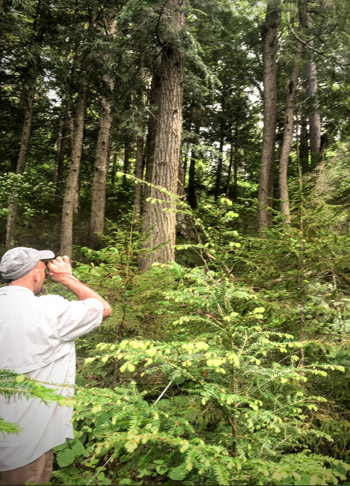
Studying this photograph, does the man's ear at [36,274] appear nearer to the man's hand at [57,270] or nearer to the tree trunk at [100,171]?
the man's hand at [57,270]

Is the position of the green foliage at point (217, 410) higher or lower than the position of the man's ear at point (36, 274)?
lower

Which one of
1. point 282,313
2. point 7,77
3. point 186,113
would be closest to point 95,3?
point 7,77

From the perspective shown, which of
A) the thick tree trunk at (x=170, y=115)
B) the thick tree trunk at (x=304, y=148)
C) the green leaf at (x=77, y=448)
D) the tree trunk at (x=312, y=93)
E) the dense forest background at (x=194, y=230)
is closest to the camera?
the dense forest background at (x=194, y=230)

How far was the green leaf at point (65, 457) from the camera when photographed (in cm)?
253

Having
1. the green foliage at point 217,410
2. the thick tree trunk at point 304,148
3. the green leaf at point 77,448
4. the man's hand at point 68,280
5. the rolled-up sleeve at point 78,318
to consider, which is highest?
the thick tree trunk at point 304,148

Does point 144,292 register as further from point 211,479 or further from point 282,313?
point 211,479

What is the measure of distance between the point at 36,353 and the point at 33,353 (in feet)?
0.06

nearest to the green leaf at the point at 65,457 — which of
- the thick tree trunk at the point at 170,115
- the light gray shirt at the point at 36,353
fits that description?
the light gray shirt at the point at 36,353

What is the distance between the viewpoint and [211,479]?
1.71 metres

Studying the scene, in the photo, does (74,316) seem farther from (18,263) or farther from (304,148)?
(304,148)

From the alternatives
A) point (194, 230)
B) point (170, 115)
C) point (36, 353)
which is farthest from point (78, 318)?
point (170, 115)

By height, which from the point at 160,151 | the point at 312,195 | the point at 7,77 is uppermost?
the point at 7,77

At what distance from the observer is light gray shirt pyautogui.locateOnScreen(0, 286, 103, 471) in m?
1.87

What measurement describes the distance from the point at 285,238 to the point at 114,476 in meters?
2.61
